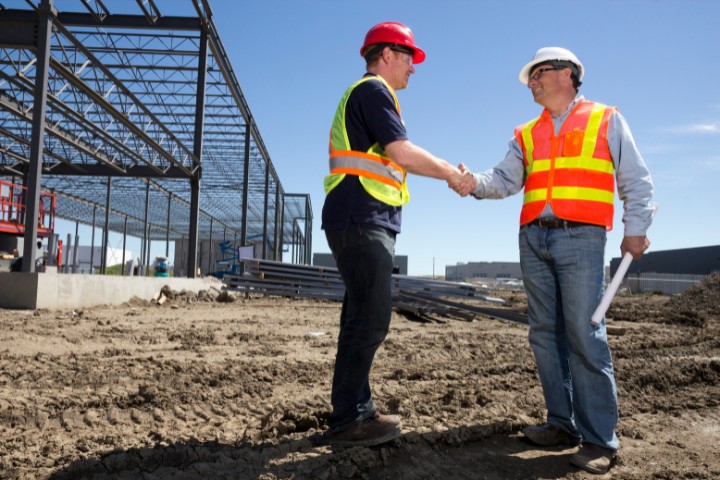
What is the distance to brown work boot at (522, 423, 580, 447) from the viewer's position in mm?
2951

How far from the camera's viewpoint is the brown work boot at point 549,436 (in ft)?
9.68

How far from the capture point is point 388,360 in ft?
18.5

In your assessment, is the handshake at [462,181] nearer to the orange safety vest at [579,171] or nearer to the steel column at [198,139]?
the orange safety vest at [579,171]

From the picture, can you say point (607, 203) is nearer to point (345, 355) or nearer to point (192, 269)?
point (345, 355)

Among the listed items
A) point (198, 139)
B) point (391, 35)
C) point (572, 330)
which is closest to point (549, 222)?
point (572, 330)

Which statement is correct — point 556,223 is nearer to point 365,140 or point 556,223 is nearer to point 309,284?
point 365,140

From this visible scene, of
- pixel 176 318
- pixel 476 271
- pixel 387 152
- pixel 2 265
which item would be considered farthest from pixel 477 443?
pixel 476 271

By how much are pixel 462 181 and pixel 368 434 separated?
1.43 metres

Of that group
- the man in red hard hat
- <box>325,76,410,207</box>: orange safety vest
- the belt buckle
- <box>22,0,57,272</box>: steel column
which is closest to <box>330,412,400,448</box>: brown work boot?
the man in red hard hat

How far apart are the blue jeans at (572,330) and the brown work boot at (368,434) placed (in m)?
0.93

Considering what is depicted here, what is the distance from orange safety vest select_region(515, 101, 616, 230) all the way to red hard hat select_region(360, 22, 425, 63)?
0.92m

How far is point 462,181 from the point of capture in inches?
122

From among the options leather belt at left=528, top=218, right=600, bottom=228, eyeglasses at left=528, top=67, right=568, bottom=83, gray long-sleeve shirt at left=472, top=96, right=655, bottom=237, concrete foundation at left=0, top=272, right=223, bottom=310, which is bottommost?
concrete foundation at left=0, top=272, right=223, bottom=310

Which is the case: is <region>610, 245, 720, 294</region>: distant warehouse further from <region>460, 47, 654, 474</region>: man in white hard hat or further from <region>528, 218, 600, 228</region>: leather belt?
<region>528, 218, 600, 228</region>: leather belt
